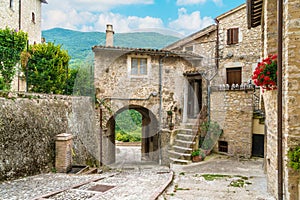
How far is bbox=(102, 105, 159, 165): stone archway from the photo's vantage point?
13.2 m

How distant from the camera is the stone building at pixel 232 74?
12.5 metres

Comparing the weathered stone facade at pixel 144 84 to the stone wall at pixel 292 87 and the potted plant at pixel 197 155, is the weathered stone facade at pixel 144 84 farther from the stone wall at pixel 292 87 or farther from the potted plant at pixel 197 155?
the stone wall at pixel 292 87

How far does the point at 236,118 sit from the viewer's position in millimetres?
12656

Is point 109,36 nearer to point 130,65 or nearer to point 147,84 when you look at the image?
point 130,65

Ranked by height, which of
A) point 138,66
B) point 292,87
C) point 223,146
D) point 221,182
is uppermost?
point 138,66

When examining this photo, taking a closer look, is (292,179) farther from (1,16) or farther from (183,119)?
(1,16)

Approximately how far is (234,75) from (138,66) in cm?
580

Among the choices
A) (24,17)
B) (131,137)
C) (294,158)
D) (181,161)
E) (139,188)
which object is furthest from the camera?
(131,137)

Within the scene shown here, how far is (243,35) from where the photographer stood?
1476 cm

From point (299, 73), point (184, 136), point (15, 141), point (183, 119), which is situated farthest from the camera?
point (183, 119)

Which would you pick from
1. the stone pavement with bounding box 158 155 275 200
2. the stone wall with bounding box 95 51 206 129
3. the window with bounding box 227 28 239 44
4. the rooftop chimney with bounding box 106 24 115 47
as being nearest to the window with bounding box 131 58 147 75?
the stone wall with bounding box 95 51 206 129

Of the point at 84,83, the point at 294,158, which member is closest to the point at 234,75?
the point at 84,83

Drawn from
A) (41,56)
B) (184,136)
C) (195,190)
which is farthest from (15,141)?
(184,136)

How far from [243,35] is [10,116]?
1266 centimetres
